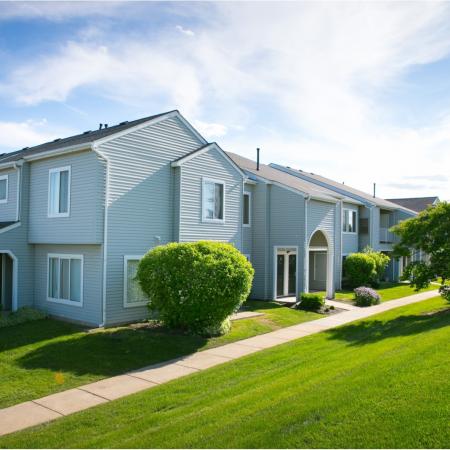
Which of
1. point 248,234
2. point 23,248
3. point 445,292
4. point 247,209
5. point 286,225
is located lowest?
point 445,292

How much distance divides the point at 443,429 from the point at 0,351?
10617 millimetres

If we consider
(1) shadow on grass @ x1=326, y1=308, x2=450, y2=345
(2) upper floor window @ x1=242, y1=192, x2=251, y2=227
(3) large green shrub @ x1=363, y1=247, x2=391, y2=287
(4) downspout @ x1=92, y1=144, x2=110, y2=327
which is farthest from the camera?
(3) large green shrub @ x1=363, y1=247, x2=391, y2=287

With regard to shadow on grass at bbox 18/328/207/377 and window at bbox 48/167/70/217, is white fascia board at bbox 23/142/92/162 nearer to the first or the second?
window at bbox 48/167/70/217

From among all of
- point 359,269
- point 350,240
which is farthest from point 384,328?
point 350,240

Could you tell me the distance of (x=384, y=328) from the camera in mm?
14578

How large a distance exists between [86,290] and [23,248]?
12.1 feet

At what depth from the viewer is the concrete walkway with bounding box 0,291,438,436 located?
25.6 feet

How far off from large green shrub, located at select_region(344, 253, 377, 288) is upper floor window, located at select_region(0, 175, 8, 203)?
1974 centimetres

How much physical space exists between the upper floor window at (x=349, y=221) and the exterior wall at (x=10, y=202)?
66.8 feet

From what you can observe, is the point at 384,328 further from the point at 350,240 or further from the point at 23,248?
the point at 350,240

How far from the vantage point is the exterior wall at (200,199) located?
17.4 m

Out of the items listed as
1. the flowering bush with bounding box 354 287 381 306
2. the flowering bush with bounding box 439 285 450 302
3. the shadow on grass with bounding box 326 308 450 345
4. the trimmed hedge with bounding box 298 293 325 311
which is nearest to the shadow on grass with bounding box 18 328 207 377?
the shadow on grass with bounding box 326 308 450 345

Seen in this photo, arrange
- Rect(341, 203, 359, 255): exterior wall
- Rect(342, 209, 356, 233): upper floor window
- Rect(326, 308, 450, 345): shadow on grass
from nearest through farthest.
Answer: Rect(326, 308, 450, 345): shadow on grass
Rect(341, 203, 359, 255): exterior wall
Rect(342, 209, 356, 233): upper floor window

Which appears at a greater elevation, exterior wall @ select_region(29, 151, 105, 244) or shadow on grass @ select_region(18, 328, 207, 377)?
exterior wall @ select_region(29, 151, 105, 244)
